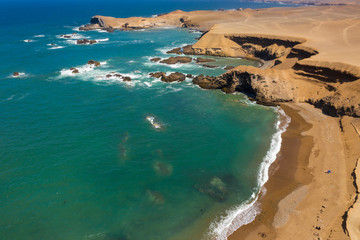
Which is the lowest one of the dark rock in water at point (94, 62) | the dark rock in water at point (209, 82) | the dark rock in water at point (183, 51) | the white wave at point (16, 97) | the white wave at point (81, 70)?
the white wave at point (16, 97)

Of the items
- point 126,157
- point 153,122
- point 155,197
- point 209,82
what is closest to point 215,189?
point 155,197

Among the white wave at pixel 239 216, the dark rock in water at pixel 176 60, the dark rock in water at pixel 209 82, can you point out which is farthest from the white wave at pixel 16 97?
the white wave at pixel 239 216

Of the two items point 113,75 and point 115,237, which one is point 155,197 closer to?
point 115,237

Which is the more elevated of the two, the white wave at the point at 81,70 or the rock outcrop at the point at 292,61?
the rock outcrop at the point at 292,61

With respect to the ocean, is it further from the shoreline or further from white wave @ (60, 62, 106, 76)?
white wave @ (60, 62, 106, 76)

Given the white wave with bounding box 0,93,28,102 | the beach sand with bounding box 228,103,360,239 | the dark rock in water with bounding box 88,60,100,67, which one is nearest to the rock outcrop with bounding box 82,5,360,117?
the beach sand with bounding box 228,103,360,239

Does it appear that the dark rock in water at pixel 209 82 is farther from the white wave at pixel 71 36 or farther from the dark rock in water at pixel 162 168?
the white wave at pixel 71 36

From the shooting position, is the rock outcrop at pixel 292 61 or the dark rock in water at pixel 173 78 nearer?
the rock outcrop at pixel 292 61
